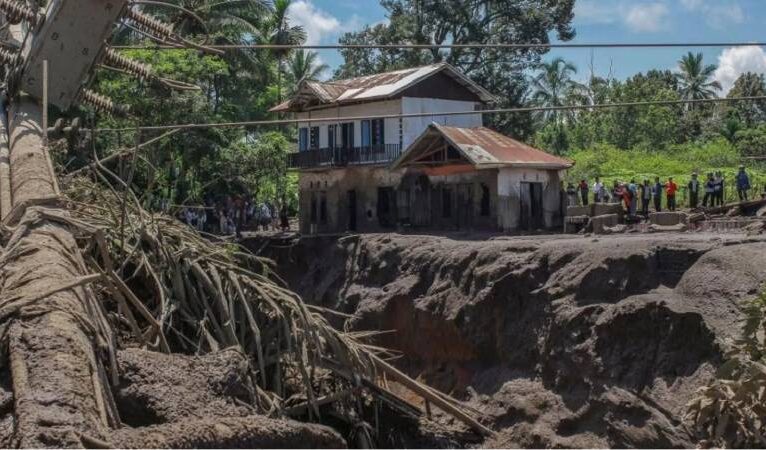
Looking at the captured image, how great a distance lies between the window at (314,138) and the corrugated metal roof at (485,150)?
6344 millimetres

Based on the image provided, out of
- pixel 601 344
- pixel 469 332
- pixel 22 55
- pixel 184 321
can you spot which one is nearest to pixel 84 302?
pixel 184 321

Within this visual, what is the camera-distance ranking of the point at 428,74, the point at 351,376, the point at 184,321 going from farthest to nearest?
the point at 428,74, the point at 351,376, the point at 184,321

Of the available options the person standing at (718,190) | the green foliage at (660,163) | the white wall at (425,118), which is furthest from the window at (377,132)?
the person standing at (718,190)

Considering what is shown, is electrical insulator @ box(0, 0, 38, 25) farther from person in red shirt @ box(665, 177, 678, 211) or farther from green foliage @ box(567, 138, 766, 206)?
green foliage @ box(567, 138, 766, 206)

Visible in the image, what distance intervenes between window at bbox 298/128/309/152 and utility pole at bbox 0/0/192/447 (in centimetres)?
2707

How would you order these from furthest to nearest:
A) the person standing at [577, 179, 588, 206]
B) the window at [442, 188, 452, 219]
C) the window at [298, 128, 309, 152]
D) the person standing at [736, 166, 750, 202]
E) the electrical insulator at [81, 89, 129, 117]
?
the window at [298, 128, 309, 152] < the window at [442, 188, 452, 219] < the person standing at [577, 179, 588, 206] < the person standing at [736, 166, 750, 202] < the electrical insulator at [81, 89, 129, 117]

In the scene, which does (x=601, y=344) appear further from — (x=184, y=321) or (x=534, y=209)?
(x=534, y=209)

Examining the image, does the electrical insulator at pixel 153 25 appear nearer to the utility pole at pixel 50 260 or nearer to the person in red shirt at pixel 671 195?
the utility pole at pixel 50 260

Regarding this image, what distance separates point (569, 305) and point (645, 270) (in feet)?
5.47

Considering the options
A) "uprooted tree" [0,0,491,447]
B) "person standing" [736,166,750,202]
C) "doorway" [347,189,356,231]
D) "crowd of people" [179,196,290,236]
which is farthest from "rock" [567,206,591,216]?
"uprooted tree" [0,0,491,447]

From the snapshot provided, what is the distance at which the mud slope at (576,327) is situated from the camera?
16.9 m

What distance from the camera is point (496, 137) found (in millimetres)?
33125

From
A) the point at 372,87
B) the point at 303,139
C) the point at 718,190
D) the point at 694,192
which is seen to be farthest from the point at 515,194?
the point at 303,139

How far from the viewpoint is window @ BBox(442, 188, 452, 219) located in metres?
33.0
